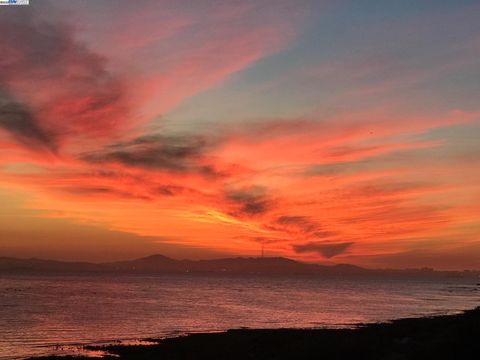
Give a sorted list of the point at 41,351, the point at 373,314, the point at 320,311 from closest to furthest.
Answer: the point at 41,351 → the point at 373,314 → the point at 320,311

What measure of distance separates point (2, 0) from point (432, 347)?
2925cm

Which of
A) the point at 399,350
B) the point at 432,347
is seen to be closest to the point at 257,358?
the point at 399,350

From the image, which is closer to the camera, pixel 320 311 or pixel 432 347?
pixel 432 347

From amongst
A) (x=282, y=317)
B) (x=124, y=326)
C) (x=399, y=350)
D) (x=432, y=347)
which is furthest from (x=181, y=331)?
(x=432, y=347)

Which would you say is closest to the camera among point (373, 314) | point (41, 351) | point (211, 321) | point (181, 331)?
point (41, 351)

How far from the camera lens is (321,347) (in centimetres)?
2975

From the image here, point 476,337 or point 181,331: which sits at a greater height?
point 476,337

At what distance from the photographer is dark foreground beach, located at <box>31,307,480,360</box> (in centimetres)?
2658

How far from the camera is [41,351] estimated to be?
4412 cm

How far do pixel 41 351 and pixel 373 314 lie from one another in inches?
2229

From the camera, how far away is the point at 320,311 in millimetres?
89688

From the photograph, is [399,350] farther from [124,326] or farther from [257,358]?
[124,326]

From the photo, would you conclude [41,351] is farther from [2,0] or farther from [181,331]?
[2,0]

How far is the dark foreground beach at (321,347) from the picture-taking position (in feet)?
87.2
